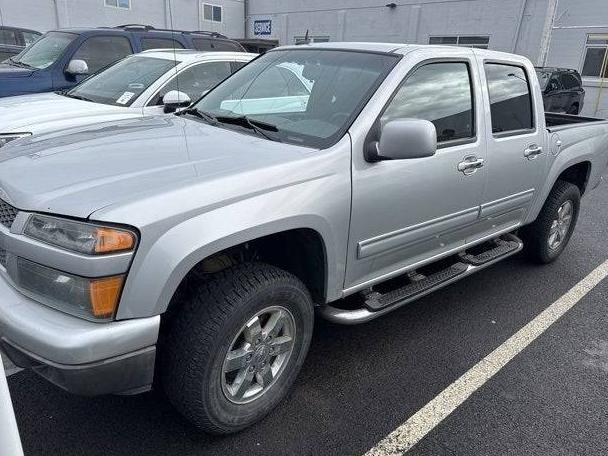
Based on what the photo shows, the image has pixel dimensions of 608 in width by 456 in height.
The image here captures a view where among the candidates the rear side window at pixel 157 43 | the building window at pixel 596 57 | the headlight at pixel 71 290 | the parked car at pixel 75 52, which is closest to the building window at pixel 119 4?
the parked car at pixel 75 52

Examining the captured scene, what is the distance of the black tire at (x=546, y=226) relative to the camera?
4556 millimetres

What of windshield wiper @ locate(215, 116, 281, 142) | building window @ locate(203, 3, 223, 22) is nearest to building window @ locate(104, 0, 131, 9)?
building window @ locate(203, 3, 223, 22)

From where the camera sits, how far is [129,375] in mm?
2043

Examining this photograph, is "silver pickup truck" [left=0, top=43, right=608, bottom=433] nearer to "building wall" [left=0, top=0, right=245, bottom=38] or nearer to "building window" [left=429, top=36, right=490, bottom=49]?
"building window" [left=429, top=36, right=490, bottom=49]

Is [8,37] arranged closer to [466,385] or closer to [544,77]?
[544,77]

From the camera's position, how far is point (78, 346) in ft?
6.19

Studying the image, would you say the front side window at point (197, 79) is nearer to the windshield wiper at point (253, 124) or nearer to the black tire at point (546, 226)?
the windshield wiper at point (253, 124)

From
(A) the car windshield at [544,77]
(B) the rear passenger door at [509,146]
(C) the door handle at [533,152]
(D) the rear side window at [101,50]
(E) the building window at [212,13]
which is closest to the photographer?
(B) the rear passenger door at [509,146]

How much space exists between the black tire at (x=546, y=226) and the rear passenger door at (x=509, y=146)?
469mm

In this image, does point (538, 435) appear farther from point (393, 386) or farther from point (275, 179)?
point (275, 179)

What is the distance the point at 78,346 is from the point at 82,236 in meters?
0.41

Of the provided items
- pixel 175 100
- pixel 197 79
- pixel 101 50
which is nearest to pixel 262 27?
pixel 101 50

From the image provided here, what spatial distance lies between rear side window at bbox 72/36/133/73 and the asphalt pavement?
5.47 m

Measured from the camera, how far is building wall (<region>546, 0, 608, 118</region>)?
15.8 m
